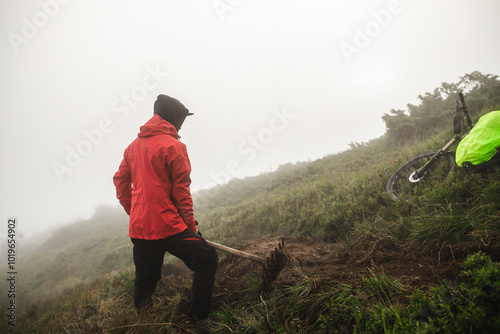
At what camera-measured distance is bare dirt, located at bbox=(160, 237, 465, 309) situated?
7.22 ft

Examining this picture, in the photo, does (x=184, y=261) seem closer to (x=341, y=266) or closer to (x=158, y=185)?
(x=158, y=185)

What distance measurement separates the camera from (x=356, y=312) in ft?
5.76

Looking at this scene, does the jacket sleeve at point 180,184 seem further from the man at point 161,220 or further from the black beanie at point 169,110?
the black beanie at point 169,110

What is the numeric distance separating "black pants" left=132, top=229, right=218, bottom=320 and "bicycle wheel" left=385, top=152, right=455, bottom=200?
12.9ft

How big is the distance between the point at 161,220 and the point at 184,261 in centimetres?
63

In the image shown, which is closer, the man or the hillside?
the hillside

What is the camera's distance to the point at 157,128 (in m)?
2.89

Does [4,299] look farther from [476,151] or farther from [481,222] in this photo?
[476,151]

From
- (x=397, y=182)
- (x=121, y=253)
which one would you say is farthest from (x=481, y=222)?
(x=121, y=253)

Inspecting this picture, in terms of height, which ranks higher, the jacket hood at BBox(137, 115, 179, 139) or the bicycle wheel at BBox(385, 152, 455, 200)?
the jacket hood at BBox(137, 115, 179, 139)

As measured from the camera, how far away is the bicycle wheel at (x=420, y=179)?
415 centimetres

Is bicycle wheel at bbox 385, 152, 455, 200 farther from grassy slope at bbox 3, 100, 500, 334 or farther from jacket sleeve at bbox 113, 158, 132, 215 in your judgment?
jacket sleeve at bbox 113, 158, 132, 215

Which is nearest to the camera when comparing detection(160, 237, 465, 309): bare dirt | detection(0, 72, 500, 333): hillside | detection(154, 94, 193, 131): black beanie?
detection(0, 72, 500, 333): hillside

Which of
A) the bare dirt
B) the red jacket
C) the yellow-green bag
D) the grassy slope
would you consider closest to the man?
the red jacket
